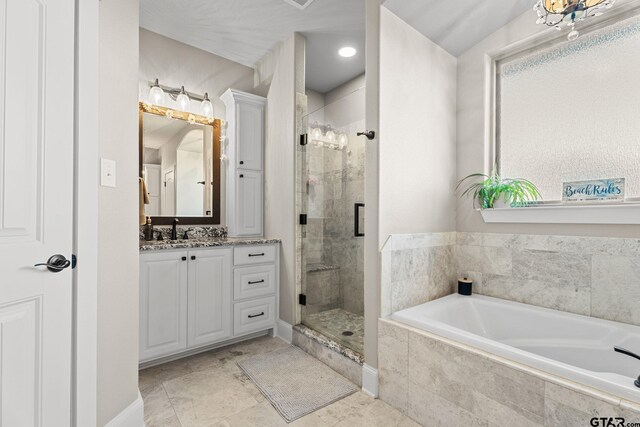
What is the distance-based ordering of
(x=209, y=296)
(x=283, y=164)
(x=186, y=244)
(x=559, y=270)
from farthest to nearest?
1. (x=283, y=164)
2. (x=209, y=296)
3. (x=186, y=244)
4. (x=559, y=270)

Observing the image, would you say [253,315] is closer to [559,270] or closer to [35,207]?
[35,207]

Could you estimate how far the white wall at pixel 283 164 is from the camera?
8.29 feet

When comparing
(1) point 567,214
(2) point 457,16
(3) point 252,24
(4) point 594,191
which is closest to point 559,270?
(1) point 567,214

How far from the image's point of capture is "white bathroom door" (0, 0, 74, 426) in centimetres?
90

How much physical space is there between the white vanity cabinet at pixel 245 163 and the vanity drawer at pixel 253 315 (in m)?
0.65

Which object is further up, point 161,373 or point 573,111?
point 573,111

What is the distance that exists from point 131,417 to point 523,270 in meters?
2.44

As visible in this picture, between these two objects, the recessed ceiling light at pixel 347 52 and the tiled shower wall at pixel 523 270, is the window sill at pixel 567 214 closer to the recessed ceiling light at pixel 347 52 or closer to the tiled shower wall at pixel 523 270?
the tiled shower wall at pixel 523 270

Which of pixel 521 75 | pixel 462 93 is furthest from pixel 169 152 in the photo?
pixel 521 75

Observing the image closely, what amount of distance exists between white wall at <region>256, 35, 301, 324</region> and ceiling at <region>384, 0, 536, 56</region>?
41.7 inches

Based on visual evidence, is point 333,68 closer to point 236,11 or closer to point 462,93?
point 236,11

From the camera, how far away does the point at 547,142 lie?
196cm

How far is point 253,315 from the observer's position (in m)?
2.46

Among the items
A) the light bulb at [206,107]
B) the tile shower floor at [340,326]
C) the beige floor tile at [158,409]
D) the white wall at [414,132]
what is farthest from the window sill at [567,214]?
the light bulb at [206,107]
